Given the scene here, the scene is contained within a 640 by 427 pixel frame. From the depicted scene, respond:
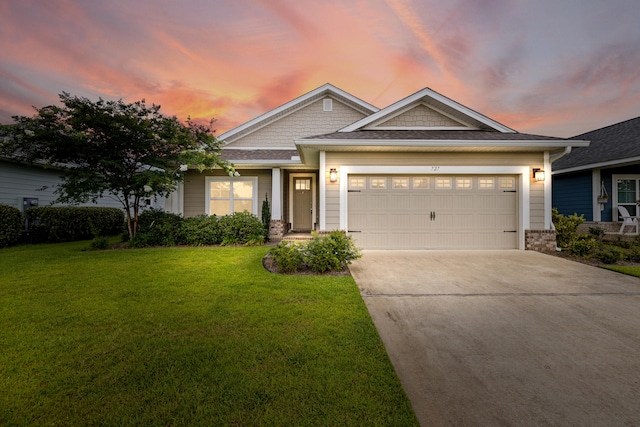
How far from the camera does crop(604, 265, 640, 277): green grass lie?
5556mm

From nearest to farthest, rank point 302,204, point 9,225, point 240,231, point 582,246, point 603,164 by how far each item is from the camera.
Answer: point 582,246
point 9,225
point 240,231
point 603,164
point 302,204

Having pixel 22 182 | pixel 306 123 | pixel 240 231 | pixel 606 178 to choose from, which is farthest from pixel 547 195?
pixel 22 182

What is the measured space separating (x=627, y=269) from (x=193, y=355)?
8413 mm

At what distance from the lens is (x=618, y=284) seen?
4.93 m

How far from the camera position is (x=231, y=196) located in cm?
1130

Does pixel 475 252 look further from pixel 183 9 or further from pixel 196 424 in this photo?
pixel 183 9

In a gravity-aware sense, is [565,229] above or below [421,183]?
below

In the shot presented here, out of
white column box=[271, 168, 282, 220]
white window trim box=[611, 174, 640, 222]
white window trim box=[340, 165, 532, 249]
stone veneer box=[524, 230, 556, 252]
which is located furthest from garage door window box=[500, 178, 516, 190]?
white column box=[271, 168, 282, 220]

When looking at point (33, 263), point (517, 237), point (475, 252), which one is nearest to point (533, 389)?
point (475, 252)

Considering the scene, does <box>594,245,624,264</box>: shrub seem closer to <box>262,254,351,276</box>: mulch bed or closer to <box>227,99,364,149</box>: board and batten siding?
<box>262,254,351,276</box>: mulch bed

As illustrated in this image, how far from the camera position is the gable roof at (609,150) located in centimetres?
1054

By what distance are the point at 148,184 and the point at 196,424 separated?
8.43 meters

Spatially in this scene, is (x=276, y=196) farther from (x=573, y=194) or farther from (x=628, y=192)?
(x=628, y=192)

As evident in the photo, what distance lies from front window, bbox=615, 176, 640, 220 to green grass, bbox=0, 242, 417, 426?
1389 centimetres
